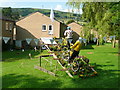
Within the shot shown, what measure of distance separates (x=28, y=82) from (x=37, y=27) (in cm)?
2434

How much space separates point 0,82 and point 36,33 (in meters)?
24.1

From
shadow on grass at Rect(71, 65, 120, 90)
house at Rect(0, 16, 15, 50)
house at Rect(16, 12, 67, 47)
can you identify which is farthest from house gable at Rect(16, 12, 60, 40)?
shadow on grass at Rect(71, 65, 120, 90)

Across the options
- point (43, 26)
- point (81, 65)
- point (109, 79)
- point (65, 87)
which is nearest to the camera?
point (65, 87)

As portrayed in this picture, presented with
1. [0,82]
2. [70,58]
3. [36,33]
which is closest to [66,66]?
[70,58]

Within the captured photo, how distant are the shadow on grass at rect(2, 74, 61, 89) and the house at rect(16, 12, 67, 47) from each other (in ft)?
74.3

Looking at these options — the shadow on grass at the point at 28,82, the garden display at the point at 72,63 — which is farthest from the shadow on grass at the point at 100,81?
the shadow on grass at the point at 28,82

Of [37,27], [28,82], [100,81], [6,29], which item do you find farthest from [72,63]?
[37,27]

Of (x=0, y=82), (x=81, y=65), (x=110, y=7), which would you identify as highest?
(x=110, y=7)

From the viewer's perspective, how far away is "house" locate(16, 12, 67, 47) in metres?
31.6

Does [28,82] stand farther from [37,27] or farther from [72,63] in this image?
[37,27]

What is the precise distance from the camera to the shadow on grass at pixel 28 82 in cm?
783

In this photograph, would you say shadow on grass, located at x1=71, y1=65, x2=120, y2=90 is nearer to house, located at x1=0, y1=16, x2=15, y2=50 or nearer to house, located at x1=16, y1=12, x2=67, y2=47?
house, located at x1=0, y1=16, x2=15, y2=50

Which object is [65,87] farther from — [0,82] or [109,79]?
[0,82]

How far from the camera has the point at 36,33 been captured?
106 ft
